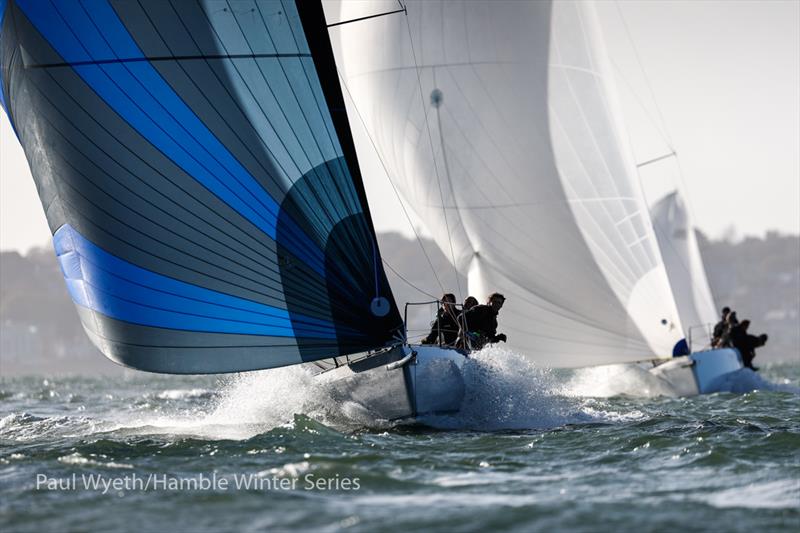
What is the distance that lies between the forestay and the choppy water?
0.70 meters

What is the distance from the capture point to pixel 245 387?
32.4ft

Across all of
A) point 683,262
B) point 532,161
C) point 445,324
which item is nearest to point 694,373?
point 532,161

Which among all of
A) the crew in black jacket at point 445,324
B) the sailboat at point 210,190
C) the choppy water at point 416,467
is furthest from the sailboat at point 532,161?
the sailboat at point 210,190

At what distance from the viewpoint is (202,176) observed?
739 centimetres

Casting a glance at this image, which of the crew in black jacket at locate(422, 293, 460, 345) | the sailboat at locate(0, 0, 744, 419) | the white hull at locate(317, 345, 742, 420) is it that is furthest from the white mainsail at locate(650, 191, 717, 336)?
the sailboat at locate(0, 0, 744, 419)

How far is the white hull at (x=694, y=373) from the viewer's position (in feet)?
42.3

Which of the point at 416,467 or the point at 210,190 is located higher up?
the point at 210,190

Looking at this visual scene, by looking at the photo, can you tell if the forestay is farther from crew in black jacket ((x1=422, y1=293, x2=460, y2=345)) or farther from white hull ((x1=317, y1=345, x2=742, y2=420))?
crew in black jacket ((x1=422, y1=293, x2=460, y2=345))

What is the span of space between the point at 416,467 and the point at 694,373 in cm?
791

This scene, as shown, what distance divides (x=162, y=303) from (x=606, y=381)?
783 centimetres

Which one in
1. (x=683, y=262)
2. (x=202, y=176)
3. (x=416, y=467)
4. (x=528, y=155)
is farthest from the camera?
(x=683, y=262)

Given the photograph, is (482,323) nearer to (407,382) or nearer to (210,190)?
(407,382)

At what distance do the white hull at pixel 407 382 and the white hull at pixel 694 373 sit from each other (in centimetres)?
597

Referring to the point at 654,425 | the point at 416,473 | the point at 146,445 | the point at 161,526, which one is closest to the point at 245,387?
the point at 146,445
